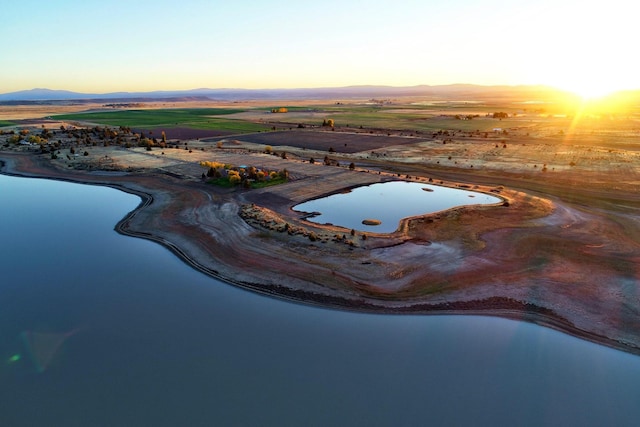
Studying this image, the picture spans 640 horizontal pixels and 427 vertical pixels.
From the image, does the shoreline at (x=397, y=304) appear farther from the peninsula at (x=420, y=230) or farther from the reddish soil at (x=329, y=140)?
the reddish soil at (x=329, y=140)

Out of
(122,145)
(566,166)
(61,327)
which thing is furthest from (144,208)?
(566,166)

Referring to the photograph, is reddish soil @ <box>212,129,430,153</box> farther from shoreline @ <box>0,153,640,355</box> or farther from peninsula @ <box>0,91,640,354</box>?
shoreline @ <box>0,153,640,355</box>

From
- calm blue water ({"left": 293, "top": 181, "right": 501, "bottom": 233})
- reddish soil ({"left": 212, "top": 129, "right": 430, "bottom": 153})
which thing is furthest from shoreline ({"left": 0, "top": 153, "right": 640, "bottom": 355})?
reddish soil ({"left": 212, "top": 129, "right": 430, "bottom": 153})

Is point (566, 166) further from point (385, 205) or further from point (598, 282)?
point (598, 282)

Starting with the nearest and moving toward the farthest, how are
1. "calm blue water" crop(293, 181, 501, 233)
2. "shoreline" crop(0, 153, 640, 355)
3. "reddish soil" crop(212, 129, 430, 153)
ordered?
"shoreline" crop(0, 153, 640, 355)
"calm blue water" crop(293, 181, 501, 233)
"reddish soil" crop(212, 129, 430, 153)

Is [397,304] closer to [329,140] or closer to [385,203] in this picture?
[385,203]

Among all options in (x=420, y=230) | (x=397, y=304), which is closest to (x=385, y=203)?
(x=420, y=230)

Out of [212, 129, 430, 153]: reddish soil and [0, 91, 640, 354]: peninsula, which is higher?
[212, 129, 430, 153]: reddish soil

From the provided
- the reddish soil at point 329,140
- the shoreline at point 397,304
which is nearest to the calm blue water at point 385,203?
the shoreline at point 397,304
